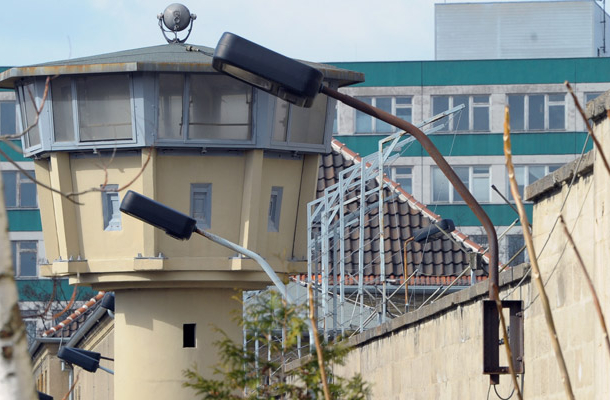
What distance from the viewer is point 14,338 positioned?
730 centimetres

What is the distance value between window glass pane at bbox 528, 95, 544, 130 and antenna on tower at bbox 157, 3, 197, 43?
3548 cm

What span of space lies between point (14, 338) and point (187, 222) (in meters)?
8.64

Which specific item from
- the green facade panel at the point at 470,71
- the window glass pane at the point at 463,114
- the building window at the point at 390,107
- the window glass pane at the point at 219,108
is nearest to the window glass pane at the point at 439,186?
the window glass pane at the point at 463,114

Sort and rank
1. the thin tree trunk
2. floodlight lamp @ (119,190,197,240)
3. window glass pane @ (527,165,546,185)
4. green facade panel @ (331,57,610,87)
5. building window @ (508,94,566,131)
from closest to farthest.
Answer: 1. the thin tree trunk
2. floodlight lamp @ (119,190,197,240)
3. green facade panel @ (331,57,610,87)
4. window glass pane @ (527,165,546,185)
5. building window @ (508,94,566,131)

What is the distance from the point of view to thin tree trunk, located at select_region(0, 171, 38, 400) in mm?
7258

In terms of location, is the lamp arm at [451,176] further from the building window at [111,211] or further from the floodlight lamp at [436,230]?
the building window at [111,211]

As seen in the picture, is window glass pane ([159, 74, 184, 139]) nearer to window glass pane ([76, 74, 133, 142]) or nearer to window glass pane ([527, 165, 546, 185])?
window glass pane ([76, 74, 133, 142])

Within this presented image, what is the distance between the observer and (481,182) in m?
55.7

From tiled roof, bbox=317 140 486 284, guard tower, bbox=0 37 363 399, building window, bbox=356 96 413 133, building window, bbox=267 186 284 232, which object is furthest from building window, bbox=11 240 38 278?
building window, bbox=267 186 284 232

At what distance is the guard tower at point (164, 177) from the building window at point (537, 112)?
3520 centimetres

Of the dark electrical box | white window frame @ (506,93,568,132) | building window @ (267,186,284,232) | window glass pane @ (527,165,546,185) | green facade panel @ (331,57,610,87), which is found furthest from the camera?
white window frame @ (506,93,568,132)

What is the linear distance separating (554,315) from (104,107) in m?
10.4

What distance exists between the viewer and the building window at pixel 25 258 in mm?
56250

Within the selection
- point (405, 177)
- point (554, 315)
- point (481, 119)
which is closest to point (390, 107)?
point (405, 177)
